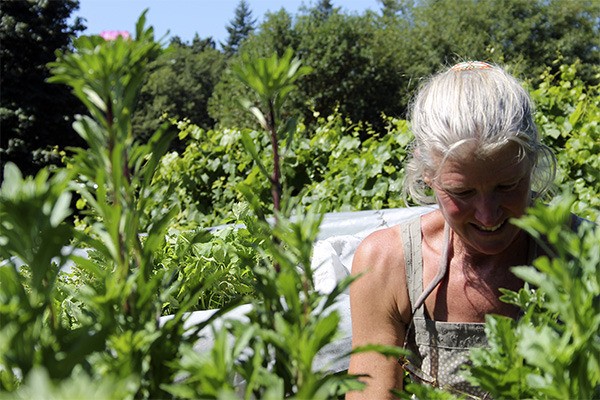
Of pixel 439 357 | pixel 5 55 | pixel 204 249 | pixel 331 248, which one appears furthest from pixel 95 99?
pixel 5 55

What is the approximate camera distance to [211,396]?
67cm

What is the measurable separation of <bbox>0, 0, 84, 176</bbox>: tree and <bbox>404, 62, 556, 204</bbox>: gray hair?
25334mm

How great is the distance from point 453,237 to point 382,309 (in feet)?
0.94

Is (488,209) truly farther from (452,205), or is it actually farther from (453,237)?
(453,237)

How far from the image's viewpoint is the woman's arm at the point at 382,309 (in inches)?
87.0

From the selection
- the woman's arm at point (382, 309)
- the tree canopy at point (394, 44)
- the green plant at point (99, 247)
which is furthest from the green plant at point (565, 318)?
the tree canopy at point (394, 44)

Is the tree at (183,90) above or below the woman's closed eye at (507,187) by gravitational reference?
above

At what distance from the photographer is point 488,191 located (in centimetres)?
180

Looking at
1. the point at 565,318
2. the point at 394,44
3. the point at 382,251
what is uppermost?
the point at 394,44

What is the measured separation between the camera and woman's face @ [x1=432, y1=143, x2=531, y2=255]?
70.7 inches

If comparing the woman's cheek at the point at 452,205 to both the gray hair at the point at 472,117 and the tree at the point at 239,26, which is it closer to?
the gray hair at the point at 472,117

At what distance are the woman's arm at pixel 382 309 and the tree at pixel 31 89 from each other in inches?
988

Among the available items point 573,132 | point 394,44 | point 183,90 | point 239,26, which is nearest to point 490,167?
point 573,132

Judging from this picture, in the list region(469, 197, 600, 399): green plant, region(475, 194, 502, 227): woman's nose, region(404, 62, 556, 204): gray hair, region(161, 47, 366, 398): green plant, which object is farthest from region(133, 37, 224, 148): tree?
region(469, 197, 600, 399): green plant
